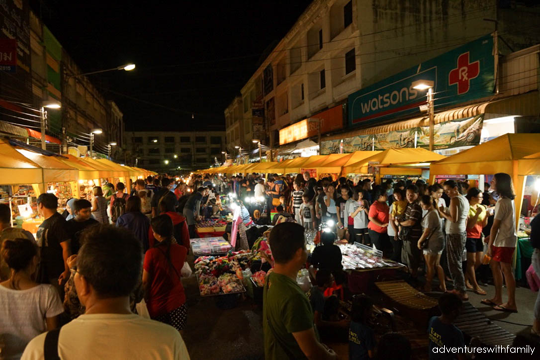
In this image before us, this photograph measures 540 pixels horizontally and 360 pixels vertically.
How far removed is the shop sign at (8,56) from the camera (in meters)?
10.7

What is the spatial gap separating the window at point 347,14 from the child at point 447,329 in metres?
17.9

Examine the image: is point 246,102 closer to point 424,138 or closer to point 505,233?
point 424,138

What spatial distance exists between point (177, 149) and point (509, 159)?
84521mm

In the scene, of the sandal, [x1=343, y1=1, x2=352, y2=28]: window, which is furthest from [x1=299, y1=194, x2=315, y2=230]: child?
[x1=343, y1=1, x2=352, y2=28]: window

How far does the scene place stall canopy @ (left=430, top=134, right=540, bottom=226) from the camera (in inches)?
204

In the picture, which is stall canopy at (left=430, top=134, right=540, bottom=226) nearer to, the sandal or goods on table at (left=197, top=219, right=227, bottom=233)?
the sandal

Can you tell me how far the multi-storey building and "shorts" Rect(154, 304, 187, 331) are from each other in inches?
3144

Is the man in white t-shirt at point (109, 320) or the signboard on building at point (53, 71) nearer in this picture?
the man in white t-shirt at point (109, 320)

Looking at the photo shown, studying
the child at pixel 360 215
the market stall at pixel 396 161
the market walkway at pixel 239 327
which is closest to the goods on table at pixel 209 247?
the market walkway at pixel 239 327

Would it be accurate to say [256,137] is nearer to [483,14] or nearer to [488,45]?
[483,14]

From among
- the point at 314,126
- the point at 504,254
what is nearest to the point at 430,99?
the point at 504,254

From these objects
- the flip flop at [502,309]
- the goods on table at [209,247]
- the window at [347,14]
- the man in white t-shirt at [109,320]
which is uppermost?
the window at [347,14]

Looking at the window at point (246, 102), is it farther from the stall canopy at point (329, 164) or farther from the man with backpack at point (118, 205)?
the man with backpack at point (118, 205)

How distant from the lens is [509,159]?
522cm
